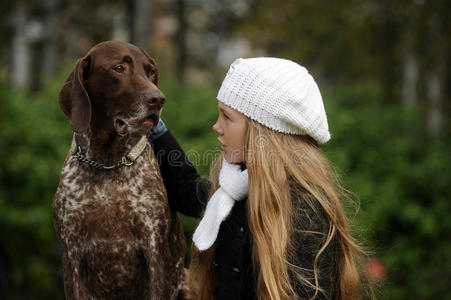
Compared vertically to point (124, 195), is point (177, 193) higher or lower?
lower

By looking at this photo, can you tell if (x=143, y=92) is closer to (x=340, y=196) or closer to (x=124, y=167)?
(x=124, y=167)

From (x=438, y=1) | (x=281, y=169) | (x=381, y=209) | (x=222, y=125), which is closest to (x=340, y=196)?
(x=281, y=169)

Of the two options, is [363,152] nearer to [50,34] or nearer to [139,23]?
[139,23]

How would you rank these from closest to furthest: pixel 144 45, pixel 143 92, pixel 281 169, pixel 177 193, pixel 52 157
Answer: pixel 143 92 < pixel 281 169 < pixel 177 193 < pixel 52 157 < pixel 144 45

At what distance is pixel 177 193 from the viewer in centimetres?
271

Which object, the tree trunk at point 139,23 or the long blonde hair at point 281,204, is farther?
the tree trunk at point 139,23

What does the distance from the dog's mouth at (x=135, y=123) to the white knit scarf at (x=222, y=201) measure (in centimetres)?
51

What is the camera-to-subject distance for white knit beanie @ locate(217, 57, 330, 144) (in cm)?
235

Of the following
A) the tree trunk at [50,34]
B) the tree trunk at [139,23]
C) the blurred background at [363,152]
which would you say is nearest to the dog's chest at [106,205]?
the blurred background at [363,152]

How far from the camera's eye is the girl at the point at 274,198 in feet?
7.77

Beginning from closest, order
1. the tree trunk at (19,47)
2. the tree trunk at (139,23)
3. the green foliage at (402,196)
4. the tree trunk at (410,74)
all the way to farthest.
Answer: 1. the green foliage at (402,196)
2. the tree trunk at (139,23)
3. the tree trunk at (410,74)
4. the tree trunk at (19,47)

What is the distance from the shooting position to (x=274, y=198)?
2.42 meters

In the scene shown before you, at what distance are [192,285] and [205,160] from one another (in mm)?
2365

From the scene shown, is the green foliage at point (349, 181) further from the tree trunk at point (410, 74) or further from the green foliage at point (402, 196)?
the tree trunk at point (410, 74)
